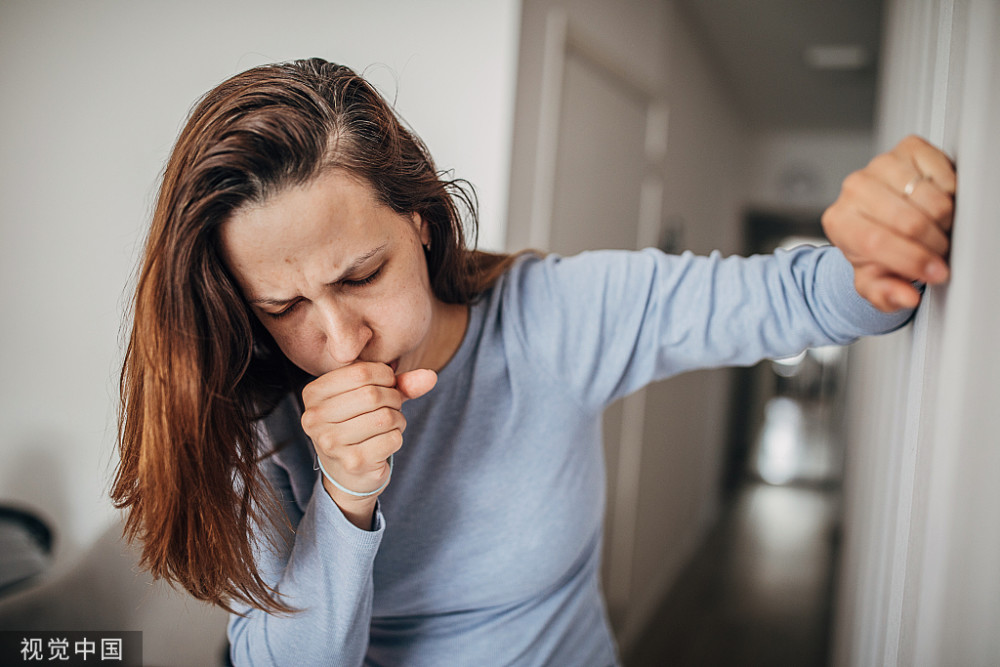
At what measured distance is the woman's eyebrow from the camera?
24.9 inches

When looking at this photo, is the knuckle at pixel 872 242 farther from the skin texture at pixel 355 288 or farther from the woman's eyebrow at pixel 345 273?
the woman's eyebrow at pixel 345 273

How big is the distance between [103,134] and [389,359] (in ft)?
3.41

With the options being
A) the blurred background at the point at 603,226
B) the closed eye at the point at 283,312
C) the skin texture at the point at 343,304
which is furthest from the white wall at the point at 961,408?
the closed eye at the point at 283,312

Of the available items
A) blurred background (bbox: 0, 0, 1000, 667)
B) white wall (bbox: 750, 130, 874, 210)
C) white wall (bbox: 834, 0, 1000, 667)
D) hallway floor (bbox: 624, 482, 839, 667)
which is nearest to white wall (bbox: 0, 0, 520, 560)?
blurred background (bbox: 0, 0, 1000, 667)

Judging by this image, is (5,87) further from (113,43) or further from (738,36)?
(738,36)

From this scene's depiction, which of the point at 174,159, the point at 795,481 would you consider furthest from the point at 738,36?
the point at 795,481

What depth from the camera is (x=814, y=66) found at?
3.50m

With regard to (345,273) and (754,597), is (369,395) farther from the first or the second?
(754,597)

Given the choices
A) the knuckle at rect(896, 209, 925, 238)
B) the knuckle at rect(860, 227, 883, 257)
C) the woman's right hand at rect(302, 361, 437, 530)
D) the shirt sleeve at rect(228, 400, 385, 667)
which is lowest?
the shirt sleeve at rect(228, 400, 385, 667)

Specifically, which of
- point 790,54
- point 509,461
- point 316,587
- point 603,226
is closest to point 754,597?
point 603,226

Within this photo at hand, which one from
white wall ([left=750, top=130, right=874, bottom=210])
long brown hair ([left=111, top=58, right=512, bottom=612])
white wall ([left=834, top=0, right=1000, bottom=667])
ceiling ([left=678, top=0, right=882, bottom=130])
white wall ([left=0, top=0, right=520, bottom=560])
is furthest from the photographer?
white wall ([left=750, top=130, right=874, bottom=210])

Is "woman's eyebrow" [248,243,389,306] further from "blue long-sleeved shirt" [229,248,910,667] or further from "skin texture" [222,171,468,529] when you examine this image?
"blue long-sleeved shirt" [229,248,910,667]

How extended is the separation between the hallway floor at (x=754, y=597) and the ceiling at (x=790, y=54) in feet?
8.57

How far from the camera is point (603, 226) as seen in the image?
2127 mm
